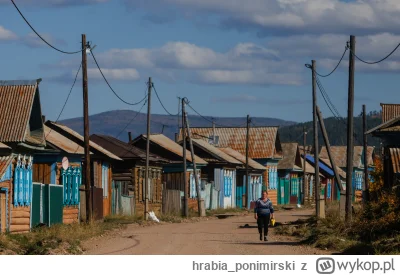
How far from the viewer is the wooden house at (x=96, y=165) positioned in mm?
37969

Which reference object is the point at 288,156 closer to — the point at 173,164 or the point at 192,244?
the point at 173,164

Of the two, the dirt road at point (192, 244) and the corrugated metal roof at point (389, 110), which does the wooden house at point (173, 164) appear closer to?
the corrugated metal roof at point (389, 110)

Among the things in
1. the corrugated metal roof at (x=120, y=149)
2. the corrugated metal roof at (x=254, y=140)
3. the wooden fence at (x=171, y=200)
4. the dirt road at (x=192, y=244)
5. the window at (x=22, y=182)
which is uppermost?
the corrugated metal roof at (x=254, y=140)

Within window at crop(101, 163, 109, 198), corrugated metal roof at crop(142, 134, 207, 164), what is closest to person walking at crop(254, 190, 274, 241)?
window at crop(101, 163, 109, 198)

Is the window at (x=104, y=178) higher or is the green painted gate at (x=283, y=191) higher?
the window at (x=104, y=178)

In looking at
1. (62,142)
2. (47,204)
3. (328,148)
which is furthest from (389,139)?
(47,204)

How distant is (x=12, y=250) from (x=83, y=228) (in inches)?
342

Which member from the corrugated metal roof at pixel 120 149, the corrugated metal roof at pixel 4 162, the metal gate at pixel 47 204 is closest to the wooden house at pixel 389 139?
the corrugated metal roof at pixel 120 149

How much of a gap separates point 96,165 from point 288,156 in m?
40.3

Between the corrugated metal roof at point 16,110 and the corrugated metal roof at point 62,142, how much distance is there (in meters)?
3.44

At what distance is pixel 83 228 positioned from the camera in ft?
101
